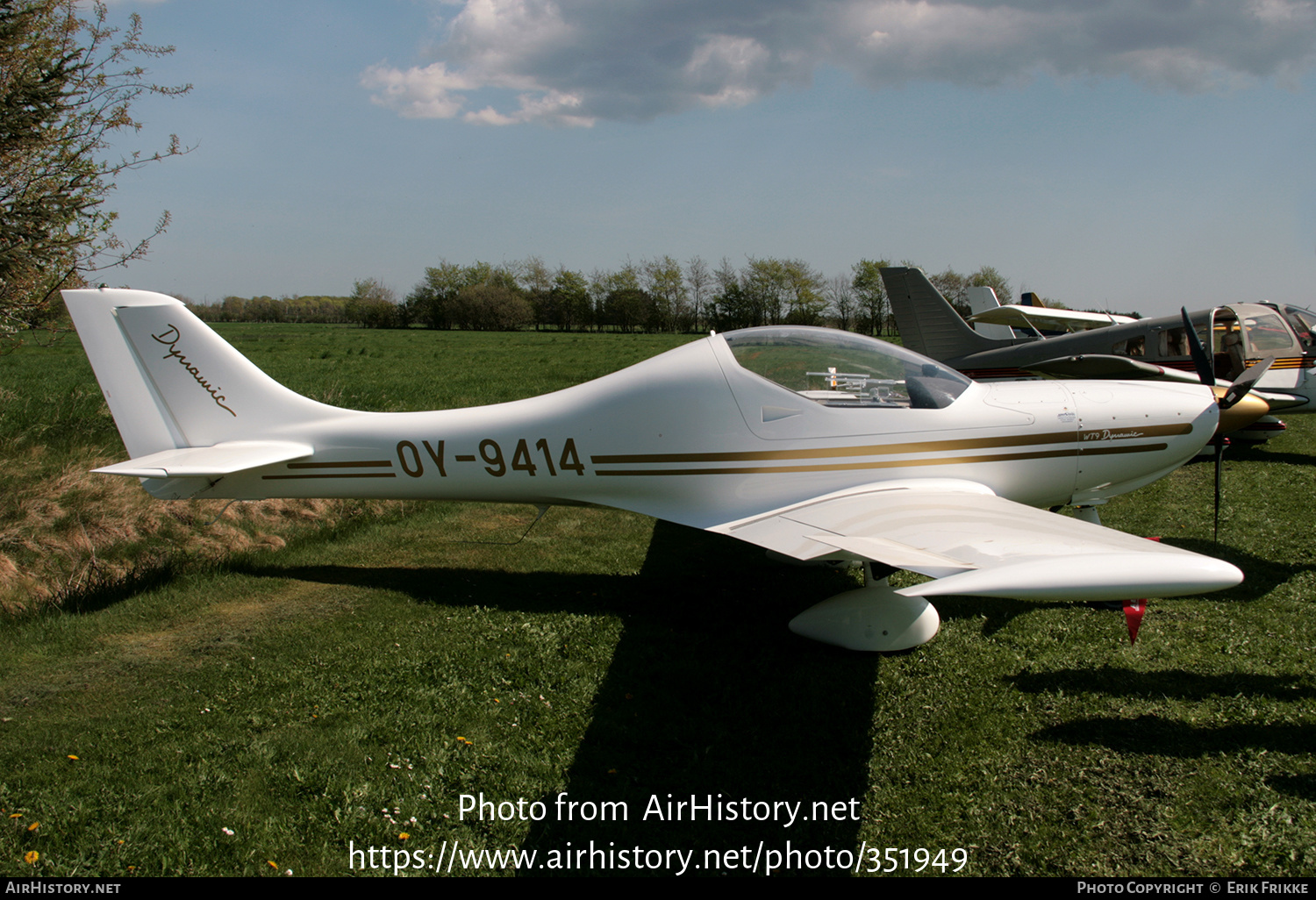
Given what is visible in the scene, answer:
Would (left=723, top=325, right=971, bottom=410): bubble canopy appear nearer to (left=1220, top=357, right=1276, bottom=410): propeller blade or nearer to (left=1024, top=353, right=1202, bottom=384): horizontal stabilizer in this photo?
(left=1220, top=357, right=1276, bottom=410): propeller blade

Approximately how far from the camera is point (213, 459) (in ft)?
17.2

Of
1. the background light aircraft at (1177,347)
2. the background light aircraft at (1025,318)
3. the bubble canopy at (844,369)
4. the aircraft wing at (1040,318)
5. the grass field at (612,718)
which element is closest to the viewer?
the grass field at (612,718)

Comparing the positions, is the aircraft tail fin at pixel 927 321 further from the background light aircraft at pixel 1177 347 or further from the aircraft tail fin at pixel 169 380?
the aircraft tail fin at pixel 169 380

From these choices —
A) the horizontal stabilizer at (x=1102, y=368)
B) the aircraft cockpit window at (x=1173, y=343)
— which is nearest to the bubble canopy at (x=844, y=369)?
the horizontal stabilizer at (x=1102, y=368)

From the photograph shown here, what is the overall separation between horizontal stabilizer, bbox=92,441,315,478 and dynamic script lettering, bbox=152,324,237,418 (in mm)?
359

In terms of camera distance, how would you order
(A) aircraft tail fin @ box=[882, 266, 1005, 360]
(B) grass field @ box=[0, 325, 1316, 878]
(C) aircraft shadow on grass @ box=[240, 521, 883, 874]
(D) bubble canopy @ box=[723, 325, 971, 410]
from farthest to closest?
1. (A) aircraft tail fin @ box=[882, 266, 1005, 360]
2. (D) bubble canopy @ box=[723, 325, 971, 410]
3. (C) aircraft shadow on grass @ box=[240, 521, 883, 874]
4. (B) grass field @ box=[0, 325, 1316, 878]

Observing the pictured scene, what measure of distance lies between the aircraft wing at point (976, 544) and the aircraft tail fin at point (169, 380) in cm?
379

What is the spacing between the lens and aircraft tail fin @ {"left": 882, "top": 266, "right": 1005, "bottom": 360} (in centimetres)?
1263

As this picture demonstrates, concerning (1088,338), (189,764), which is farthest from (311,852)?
(1088,338)

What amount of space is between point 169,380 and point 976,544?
594 centimetres

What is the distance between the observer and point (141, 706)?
401 centimetres

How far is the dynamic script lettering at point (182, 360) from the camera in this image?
5.54 meters

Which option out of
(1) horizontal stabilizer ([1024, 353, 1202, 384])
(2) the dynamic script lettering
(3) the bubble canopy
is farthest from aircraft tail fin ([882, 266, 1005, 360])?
(2) the dynamic script lettering

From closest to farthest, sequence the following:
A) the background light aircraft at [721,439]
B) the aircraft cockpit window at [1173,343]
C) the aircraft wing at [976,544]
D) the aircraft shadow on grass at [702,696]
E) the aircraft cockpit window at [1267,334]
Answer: the aircraft wing at [976,544], the aircraft shadow on grass at [702,696], the background light aircraft at [721,439], the aircraft cockpit window at [1267,334], the aircraft cockpit window at [1173,343]
